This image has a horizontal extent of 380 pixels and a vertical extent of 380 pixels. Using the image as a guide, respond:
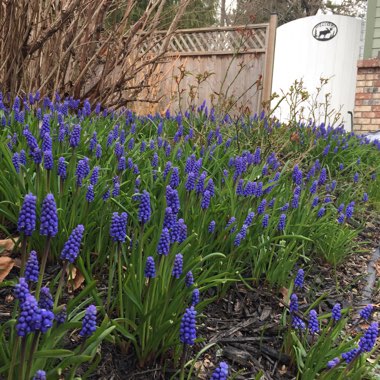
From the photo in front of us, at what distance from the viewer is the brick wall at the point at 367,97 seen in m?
10.3

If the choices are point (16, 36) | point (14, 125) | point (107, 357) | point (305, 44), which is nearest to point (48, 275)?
point (107, 357)

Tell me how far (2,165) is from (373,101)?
379 inches

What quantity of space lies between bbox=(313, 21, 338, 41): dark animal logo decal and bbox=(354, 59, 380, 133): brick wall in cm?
107

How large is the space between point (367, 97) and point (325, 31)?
6.44ft

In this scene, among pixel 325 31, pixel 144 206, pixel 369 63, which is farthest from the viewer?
pixel 325 31

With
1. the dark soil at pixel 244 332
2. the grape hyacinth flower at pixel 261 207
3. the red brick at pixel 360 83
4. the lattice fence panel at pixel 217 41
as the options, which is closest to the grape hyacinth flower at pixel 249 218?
the grape hyacinth flower at pixel 261 207

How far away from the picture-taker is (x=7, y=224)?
7.44ft

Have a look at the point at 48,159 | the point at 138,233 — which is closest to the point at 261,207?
the point at 138,233

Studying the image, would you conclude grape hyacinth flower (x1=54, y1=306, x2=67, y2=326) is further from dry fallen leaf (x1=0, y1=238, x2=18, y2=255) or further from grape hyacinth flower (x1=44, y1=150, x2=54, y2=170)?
dry fallen leaf (x1=0, y1=238, x2=18, y2=255)

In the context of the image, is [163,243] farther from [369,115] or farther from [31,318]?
[369,115]

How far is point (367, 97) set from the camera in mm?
10383

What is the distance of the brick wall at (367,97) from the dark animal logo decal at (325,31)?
107 centimetres

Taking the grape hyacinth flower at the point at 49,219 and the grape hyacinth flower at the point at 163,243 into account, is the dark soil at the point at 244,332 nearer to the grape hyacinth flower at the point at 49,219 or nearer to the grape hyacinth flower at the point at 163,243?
the grape hyacinth flower at the point at 163,243

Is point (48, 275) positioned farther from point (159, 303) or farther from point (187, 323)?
point (187, 323)
